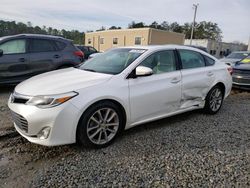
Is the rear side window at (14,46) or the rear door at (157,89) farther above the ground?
the rear side window at (14,46)

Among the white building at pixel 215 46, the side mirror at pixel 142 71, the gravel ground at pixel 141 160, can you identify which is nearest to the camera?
the gravel ground at pixel 141 160

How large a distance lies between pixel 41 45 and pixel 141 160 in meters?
4.88

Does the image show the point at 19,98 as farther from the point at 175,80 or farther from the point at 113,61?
the point at 175,80

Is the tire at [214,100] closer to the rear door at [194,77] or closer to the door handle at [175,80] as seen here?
the rear door at [194,77]

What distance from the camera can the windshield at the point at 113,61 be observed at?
3456 mm

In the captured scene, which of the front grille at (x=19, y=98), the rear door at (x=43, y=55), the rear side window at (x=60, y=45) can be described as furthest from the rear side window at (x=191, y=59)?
the rear side window at (x=60, y=45)

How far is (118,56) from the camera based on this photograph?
3879mm

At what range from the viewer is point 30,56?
596 cm

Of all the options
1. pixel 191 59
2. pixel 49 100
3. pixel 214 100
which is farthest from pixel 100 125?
pixel 214 100

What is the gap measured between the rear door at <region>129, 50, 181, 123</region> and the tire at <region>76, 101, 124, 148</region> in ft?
0.93

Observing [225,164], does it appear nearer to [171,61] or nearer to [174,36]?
[171,61]

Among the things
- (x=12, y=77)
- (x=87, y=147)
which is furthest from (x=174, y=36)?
(x=87, y=147)

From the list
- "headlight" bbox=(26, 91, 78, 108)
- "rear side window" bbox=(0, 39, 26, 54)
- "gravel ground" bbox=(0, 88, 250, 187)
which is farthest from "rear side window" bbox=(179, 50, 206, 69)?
"rear side window" bbox=(0, 39, 26, 54)

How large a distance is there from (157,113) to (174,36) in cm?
3157
